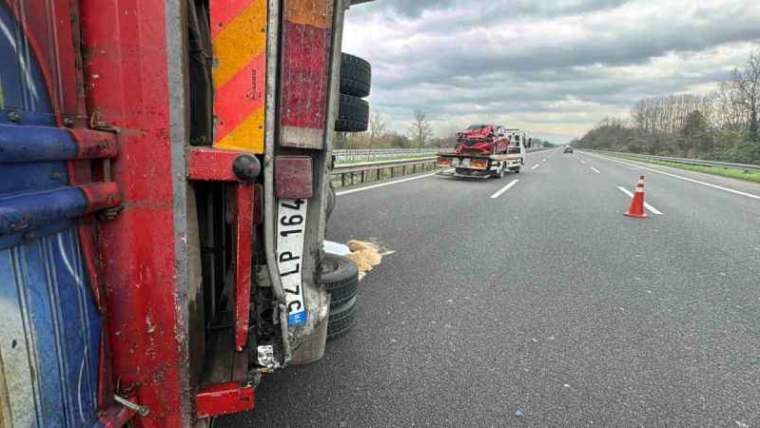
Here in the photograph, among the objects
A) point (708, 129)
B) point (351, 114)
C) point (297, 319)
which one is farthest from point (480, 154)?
point (708, 129)

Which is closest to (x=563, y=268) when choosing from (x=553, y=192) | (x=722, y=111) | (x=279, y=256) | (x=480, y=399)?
(x=480, y=399)

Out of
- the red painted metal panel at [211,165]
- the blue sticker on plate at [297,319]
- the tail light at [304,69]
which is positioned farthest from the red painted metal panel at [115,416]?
the tail light at [304,69]

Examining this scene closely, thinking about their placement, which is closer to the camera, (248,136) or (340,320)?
(248,136)

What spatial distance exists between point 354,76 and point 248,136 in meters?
0.86

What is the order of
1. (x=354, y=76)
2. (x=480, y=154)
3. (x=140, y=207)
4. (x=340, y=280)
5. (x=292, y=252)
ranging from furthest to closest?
(x=480, y=154), (x=340, y=280), (x=354, y=76), (x=292, y=252), (x=140, y=207)

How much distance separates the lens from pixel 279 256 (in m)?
1.74

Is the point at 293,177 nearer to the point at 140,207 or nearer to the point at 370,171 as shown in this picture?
the point at 140,207

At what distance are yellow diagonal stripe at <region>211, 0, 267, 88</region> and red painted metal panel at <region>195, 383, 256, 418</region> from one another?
116 centimetres

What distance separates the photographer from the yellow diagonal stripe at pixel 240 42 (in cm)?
143

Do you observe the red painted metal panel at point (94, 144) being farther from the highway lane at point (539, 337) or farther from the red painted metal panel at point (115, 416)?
the highway lane at point (539, 337)

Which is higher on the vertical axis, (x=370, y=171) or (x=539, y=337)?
(x=370, y=171)

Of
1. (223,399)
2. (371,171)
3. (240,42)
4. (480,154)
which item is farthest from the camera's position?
(480,154)

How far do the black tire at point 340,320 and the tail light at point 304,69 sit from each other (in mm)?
1351

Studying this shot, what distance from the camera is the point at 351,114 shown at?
2.15m
